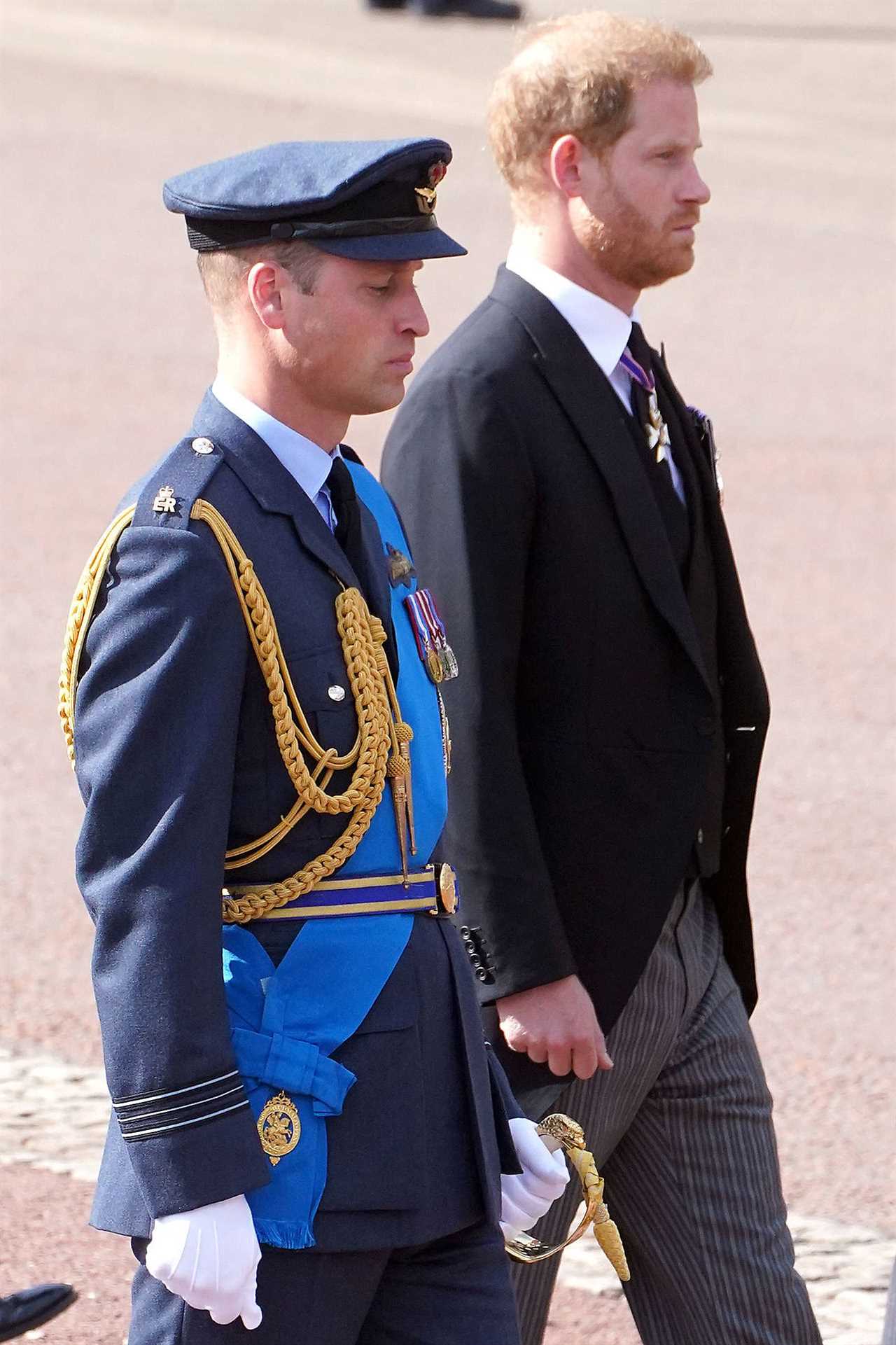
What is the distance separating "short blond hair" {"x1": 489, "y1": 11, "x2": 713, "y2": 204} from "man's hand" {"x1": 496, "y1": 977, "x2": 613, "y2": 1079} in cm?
111

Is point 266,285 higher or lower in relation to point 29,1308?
higher

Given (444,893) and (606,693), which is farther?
(606,693)

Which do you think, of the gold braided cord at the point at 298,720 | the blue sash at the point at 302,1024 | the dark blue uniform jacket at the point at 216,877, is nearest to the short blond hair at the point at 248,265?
the dark blue uniform jacket at the point at 216,877

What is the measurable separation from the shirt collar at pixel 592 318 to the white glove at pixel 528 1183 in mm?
1085

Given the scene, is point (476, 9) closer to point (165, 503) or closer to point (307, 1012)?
point (165, 503)

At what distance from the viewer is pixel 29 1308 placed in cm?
330

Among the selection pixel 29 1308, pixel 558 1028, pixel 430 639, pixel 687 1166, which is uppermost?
pixel 430 639

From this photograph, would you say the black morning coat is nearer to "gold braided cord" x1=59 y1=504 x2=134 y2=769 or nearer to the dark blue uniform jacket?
the dark blue uniform jacket

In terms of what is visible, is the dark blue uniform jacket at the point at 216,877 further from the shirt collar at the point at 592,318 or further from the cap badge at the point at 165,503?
the shirt collar at the point at 592,318

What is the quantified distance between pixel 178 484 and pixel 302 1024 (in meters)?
0.58

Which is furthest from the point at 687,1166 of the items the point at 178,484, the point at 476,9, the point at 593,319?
the point at 476,9

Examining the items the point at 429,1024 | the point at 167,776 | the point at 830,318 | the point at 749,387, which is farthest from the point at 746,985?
the point at 830,318

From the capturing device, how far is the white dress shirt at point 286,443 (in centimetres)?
262

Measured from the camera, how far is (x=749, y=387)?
12906 mm
